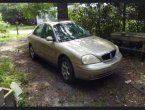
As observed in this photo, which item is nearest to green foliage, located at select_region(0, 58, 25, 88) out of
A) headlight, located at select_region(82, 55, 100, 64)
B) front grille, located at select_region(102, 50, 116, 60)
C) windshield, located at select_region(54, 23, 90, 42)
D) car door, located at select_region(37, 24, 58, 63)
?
car door, located at select_region(37, 24, 58, 63)

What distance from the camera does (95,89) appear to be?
605cm

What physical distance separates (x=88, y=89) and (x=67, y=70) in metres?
0.68

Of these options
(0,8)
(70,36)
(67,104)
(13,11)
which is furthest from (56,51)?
(0,8)

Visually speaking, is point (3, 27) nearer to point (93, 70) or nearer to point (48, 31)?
point (48, 31)

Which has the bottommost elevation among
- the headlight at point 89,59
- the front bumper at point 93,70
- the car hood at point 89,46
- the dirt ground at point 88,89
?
the dirt ground at point 88,89

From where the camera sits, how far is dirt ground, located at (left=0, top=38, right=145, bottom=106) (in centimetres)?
548

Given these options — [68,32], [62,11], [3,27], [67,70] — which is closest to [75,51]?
[67,70]

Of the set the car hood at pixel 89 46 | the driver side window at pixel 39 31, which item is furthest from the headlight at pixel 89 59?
the driver side window at pixel 39 31

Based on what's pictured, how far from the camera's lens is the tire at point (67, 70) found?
6.08m

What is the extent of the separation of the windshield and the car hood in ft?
0.90

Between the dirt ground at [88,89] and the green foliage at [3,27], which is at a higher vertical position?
the green foliage at [3,27]

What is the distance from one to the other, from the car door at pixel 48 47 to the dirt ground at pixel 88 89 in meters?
0.50

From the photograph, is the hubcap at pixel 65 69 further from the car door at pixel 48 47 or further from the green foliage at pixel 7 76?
the green foliage at pixel 7 76

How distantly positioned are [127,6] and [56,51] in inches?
167
